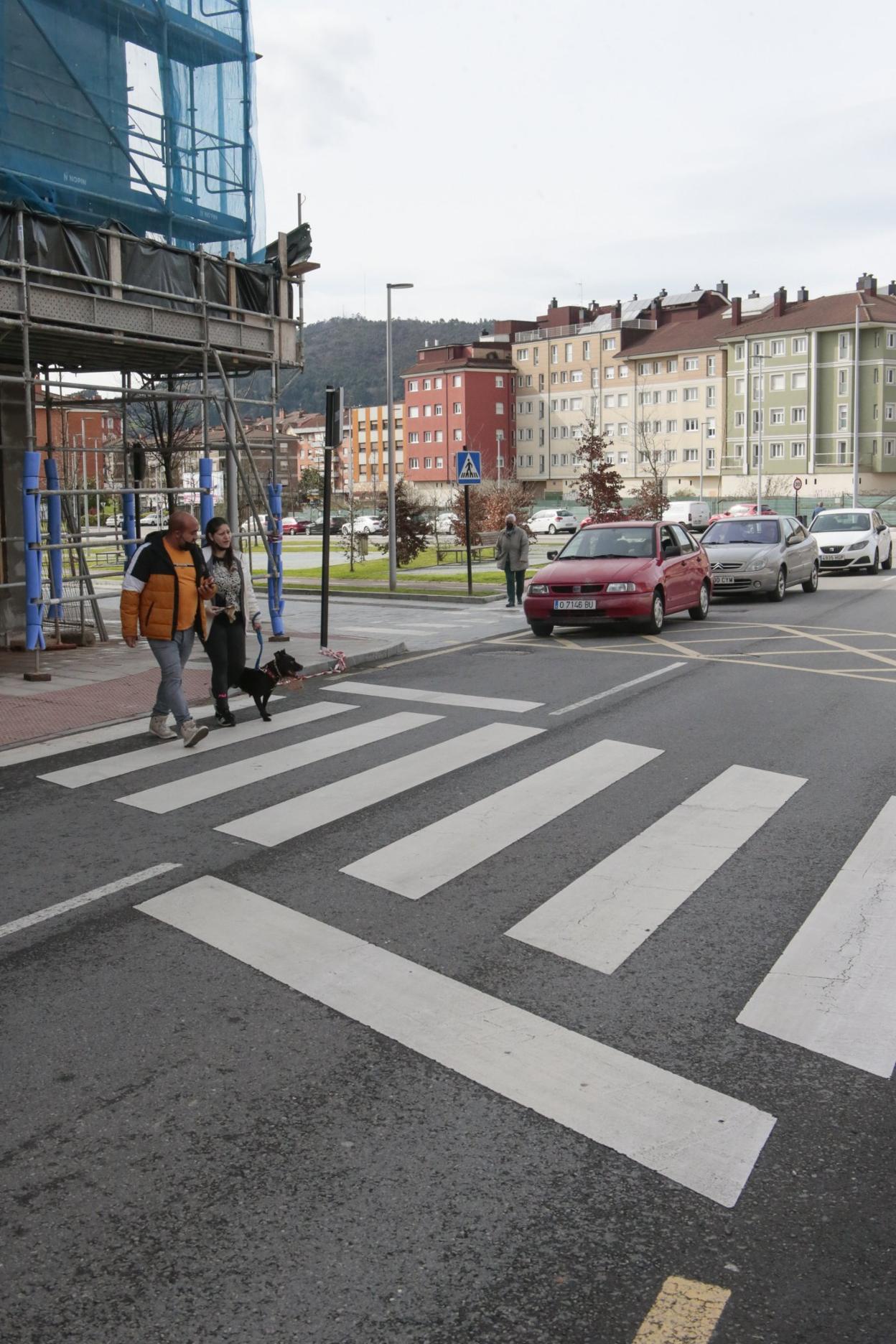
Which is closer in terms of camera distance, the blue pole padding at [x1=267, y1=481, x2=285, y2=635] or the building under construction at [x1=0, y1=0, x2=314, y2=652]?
the building under construction at [x1=0, y1=0, x2=314, y2=652]

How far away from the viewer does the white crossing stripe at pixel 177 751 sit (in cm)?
872

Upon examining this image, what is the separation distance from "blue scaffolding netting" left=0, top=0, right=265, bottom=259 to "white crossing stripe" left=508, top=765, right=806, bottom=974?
994 centimetres

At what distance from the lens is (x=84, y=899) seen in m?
5.92

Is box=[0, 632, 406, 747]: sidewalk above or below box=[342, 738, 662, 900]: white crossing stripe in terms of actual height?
above

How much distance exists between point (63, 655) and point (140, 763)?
6618 mm

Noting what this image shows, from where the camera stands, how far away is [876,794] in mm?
7688

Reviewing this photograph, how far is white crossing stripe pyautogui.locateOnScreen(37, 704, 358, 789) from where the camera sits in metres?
8.72

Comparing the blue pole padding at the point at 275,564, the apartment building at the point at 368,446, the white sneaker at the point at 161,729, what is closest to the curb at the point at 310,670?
the white sneaker at the point at 161,729

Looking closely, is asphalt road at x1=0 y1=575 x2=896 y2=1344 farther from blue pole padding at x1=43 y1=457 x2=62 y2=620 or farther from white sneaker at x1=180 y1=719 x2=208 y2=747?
blue pole padding at x1=43 y1=457 x2=62 y2=620

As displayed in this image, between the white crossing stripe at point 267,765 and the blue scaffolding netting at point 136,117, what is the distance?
7.10m

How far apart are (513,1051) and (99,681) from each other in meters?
9.70

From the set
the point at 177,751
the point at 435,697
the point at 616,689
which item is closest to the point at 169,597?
the point at 177,751

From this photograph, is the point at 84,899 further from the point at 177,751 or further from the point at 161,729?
the point at 161,729

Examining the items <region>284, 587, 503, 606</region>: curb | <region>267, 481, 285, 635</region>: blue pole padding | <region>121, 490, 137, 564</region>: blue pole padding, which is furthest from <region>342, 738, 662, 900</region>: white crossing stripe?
A: <region>284, 587, 503, 606</region>: curb
